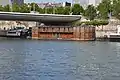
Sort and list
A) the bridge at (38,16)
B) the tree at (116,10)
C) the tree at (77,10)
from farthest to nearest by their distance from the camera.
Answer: the tree at (77,10), the tree at (116,10), the bridge at (38,16)

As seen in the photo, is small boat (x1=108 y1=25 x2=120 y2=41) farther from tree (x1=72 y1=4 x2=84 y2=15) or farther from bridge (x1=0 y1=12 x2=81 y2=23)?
tree (x1=72 y1=4 x2=84 y2=15)

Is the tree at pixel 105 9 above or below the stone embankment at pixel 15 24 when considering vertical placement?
above

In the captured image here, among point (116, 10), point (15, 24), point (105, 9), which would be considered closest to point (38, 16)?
point (105, 9)

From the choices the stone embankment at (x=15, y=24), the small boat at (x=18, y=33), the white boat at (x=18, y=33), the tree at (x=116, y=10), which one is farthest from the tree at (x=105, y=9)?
the stone embankment at (x=15, y=24)

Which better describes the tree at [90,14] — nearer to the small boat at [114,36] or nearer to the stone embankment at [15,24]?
the small boat at [114,36]

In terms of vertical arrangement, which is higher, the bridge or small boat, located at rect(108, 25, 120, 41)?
the bridge

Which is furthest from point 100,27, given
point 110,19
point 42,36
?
point 42,36

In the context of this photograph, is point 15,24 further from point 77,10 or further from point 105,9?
point 105,9

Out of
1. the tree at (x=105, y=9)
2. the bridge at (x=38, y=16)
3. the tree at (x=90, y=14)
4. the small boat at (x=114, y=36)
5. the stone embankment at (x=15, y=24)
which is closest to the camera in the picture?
the small boat at (x=114, y=36)

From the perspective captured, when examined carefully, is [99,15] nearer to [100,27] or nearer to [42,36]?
[100,27]

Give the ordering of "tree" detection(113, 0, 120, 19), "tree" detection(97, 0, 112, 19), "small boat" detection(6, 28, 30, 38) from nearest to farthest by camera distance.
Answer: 1. "tree" detection(113, 0, 120, 19)
2. "tree" detection(97, 0, 112, 19)
3. "small boat" detection(6, 28, 30, 38)

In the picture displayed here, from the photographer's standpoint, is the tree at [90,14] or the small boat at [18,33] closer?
the tree at [90,14]

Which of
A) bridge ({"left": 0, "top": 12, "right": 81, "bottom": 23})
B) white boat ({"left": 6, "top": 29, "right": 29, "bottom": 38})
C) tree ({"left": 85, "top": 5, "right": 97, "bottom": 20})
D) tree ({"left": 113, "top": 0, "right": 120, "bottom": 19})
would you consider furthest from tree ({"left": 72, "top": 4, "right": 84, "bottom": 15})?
tree ({"left": 113, "top": 0, "right": 120, "bottom": 19})

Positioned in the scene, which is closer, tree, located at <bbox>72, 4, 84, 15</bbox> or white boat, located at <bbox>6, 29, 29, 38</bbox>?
white boat, located at <bbox>6, 29, 29, 38</bbox>
